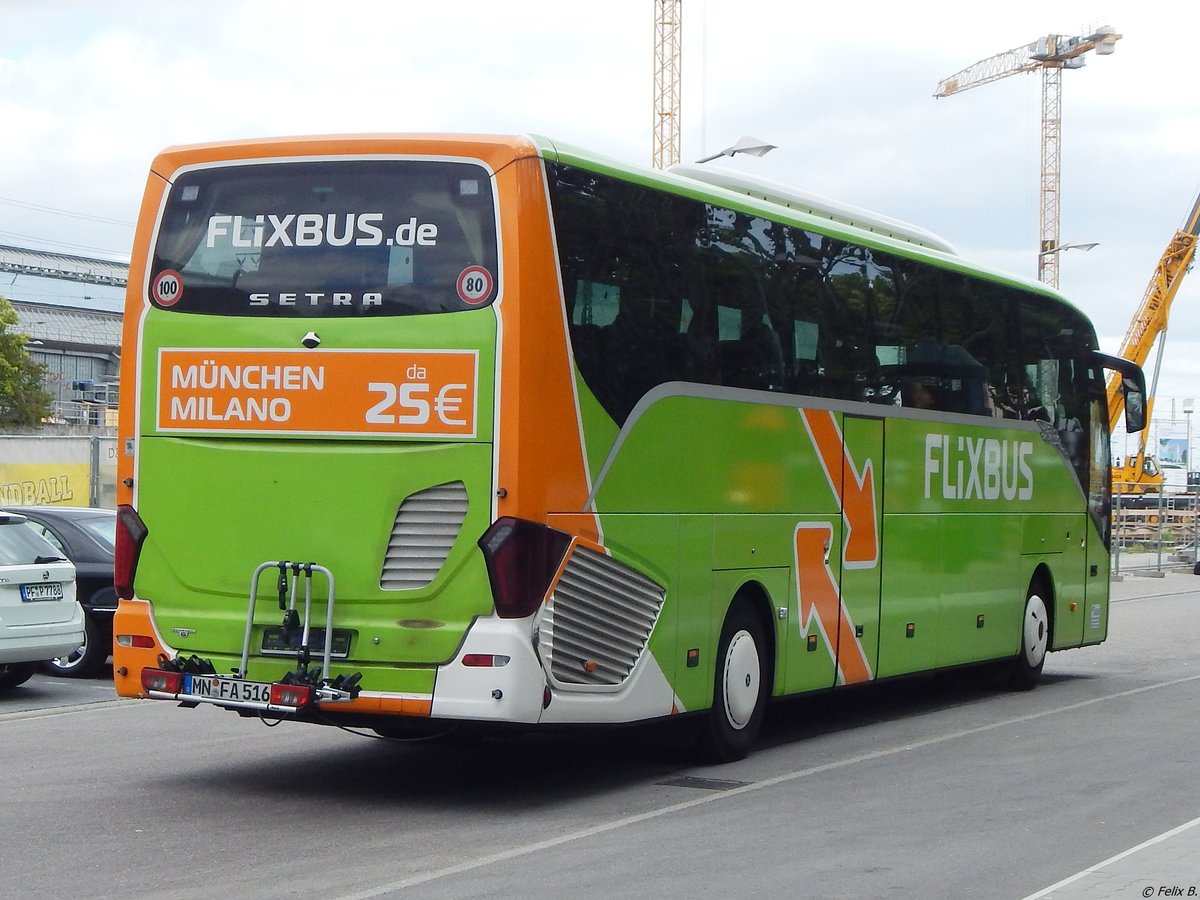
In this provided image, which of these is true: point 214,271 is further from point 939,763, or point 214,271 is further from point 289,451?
point 939,763

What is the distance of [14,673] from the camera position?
1566cm

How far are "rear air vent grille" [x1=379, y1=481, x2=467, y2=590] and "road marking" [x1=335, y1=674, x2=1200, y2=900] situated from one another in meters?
1.66

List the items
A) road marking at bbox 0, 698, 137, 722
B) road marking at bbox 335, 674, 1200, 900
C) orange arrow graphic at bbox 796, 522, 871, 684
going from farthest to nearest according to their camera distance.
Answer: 1. road marking at bbox 0, 698, 137, 722
2. orange arrow graphic at bbox 796, 522, 871, 684
3. road marking at bbox 335, 674, 1200, 900

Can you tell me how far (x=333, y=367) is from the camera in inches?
378

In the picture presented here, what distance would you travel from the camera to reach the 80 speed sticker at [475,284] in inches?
370

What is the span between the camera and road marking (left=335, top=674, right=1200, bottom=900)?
24.9 feet

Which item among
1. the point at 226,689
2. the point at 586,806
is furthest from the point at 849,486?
the point at 226,689

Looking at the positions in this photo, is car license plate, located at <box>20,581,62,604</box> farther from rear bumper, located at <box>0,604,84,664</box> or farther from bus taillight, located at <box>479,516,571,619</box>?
bus taillight, located at <box>479,516,571,619</box>

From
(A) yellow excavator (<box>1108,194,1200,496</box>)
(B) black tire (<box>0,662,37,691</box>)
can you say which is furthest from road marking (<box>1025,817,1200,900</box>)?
(A) yellow excavator (<box>1108,194,1200,496</box>)

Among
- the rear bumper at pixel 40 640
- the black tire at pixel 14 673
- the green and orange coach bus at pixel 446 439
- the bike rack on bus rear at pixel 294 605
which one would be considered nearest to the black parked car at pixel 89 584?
the black tire at pixel 14 673

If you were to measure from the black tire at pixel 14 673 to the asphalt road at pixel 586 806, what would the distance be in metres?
0.61

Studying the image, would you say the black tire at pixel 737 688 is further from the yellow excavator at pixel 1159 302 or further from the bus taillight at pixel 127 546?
the yellow excavator at pixel 1159 302

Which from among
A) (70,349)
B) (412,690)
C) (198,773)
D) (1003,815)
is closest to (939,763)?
(1003,815)

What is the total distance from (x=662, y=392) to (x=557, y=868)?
3522mm
